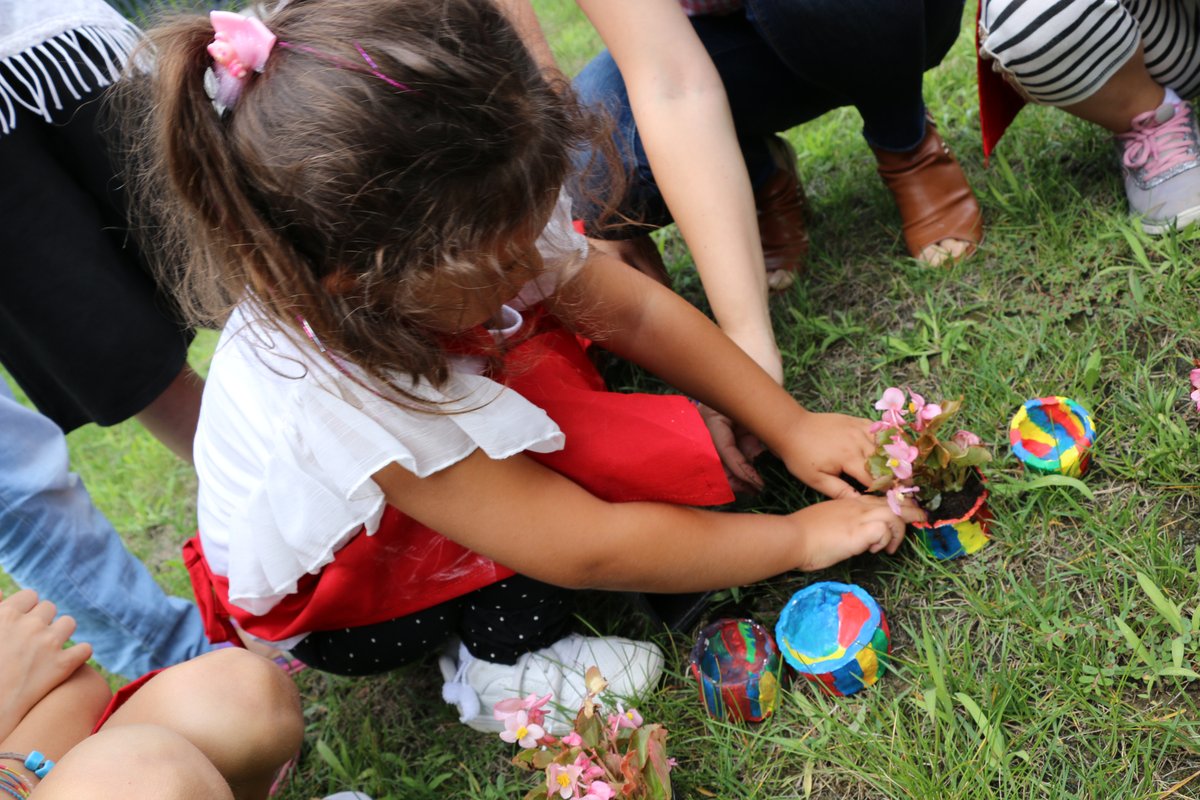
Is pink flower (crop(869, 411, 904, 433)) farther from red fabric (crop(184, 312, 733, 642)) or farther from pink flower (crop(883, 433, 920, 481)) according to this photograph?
red fabric (crop(184, 312, 733, 642))

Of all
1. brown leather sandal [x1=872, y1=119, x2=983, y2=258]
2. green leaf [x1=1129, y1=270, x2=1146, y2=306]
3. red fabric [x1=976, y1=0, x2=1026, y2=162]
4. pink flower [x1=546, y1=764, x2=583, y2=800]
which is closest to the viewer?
pink flower [x1=546, y1=764, x2=583, y2=800]

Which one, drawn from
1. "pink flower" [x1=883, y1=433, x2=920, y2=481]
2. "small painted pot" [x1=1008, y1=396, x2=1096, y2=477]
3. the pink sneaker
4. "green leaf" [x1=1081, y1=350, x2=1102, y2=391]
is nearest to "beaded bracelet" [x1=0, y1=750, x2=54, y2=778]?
"pink flower" [x1=883, y1=433, x2=920, y2=481]

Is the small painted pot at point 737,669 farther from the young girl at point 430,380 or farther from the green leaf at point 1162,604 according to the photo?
the green leaf at point 1162,604

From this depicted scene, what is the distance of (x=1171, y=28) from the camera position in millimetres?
1757

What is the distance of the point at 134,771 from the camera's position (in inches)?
45.5

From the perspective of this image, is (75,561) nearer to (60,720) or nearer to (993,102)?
(60,720)

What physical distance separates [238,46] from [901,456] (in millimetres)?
964

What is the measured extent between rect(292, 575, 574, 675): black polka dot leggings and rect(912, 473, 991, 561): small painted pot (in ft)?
1.85

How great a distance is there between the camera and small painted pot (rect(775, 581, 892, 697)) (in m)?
1.36

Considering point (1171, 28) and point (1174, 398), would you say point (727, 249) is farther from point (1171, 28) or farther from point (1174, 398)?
point (1171, 28)

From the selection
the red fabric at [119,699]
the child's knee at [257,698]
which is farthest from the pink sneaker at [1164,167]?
the red fabric at [119,699]

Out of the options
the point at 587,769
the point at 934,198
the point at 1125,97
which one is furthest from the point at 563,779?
the point at 1125,97

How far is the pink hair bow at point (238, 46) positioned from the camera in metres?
1.08

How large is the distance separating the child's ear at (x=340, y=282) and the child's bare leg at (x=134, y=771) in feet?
1.88
